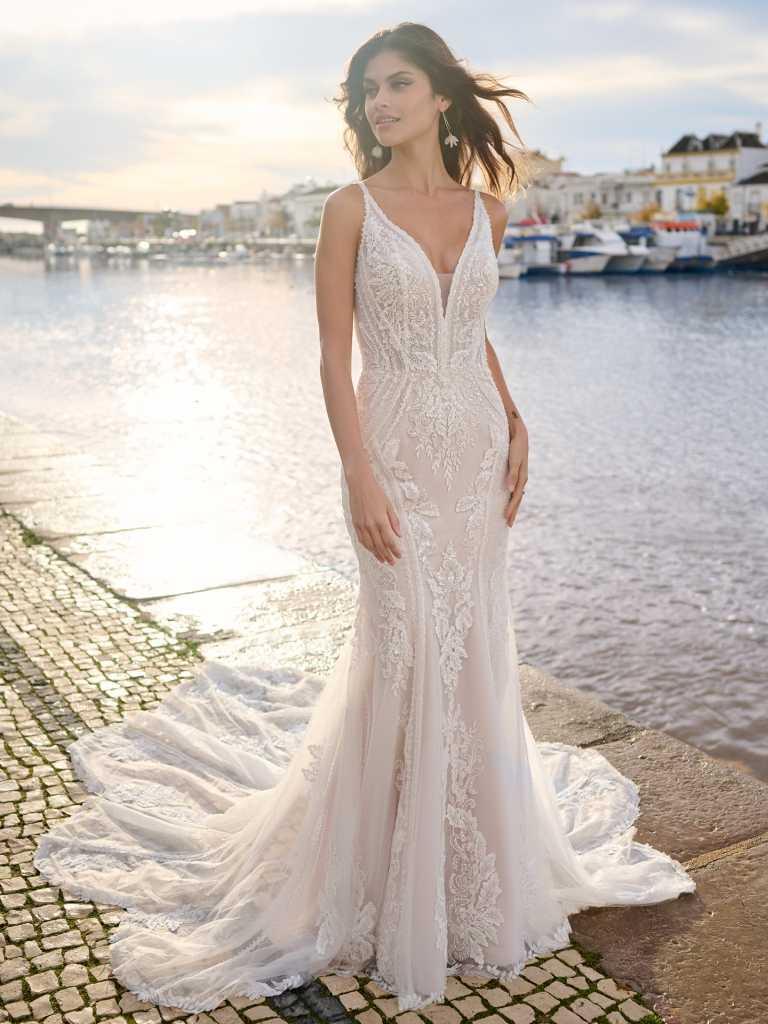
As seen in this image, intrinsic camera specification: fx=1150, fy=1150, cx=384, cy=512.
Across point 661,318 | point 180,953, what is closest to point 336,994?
point 180,953

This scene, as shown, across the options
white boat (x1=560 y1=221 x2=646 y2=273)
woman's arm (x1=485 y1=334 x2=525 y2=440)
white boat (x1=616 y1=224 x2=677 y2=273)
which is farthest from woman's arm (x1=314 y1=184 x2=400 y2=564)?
white boat (x1=616 y1=224 x2=677 y2=273)

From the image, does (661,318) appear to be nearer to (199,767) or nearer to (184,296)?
(184,296)

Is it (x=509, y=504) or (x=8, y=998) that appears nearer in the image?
(x=8, y=998)

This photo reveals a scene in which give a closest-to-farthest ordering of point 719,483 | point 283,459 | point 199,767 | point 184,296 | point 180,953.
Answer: point 180,953
point 199,767
point 719,483
point 283,459
point 184,296

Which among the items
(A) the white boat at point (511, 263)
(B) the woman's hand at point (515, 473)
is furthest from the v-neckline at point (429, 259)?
(A) the white boat at point (511, 263)

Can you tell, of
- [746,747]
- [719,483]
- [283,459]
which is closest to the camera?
[746,747]

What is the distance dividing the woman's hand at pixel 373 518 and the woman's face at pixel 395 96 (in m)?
0.84

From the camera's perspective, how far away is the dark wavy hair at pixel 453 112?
2.79 metres

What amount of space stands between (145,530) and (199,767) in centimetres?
352

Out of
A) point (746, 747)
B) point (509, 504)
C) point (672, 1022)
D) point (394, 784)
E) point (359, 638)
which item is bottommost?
point (746, 747)

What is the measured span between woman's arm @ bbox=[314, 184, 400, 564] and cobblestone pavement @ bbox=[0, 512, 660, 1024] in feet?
3.47

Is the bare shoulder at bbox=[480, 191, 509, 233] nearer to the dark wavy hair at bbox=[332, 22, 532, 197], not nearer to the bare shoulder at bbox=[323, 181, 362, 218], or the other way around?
the dark wavy hair at bbox=[332, 22, 532, 197]

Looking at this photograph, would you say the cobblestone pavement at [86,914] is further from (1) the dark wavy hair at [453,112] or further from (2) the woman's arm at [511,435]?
(1) the dark wavy hair at [453,112]

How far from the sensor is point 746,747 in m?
5.32
